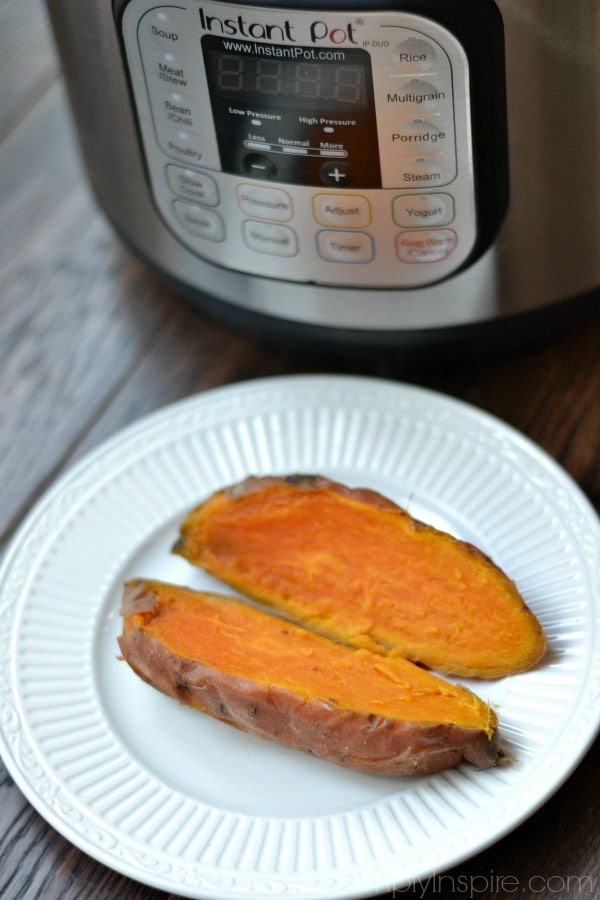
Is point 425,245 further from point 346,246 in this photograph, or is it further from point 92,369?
point 92,369

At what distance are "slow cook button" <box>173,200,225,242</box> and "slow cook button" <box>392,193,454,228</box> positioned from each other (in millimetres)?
111

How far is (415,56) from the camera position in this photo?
54 cm

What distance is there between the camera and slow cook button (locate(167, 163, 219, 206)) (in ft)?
2.06

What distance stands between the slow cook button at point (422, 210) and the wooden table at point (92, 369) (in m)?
0.14

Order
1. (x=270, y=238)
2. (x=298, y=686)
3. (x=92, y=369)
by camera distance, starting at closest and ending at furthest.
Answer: (x=298, y=686)
(x=270, y=238)
(x=92, y=369)

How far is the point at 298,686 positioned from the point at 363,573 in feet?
0.28

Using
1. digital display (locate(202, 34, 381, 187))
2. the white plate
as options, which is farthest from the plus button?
the white plate

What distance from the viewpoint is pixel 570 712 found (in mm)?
519

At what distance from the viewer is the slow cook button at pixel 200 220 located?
2.11ft

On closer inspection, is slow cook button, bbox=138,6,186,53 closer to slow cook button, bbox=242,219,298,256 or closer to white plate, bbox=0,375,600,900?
slow cook button, bbox=242,219,298,256

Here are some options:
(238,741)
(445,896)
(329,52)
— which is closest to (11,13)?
(329,52)

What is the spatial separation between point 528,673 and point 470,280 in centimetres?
23

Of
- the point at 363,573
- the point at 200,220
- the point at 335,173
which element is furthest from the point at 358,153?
the point at 363,573

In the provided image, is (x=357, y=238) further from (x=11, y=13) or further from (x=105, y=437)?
(x=11, y=13)
